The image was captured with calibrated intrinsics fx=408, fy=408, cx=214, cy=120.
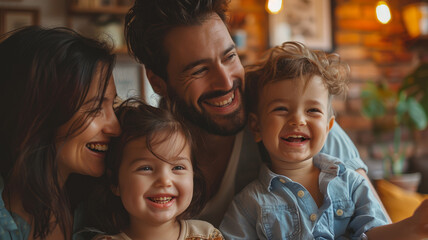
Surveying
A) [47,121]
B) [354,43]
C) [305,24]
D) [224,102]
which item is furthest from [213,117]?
[354,43]

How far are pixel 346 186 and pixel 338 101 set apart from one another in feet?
9.24

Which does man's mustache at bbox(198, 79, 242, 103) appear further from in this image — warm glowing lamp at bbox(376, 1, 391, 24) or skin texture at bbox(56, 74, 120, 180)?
warm glowing lamp at bbox(376, 1, 391, 24)

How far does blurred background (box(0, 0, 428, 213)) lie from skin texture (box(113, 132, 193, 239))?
243 cm

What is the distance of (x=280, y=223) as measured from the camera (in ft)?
3.91

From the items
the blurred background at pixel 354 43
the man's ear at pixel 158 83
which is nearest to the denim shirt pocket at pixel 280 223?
the man's ear at pixel 158 83

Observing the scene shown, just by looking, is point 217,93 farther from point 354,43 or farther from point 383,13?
point 354,43

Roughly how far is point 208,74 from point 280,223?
0.61m

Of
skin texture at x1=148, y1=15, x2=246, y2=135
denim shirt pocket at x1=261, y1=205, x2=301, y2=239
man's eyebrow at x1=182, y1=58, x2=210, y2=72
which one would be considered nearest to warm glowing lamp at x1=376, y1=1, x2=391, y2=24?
skin texture at x1=148, y1=15, x2=246, y2=135

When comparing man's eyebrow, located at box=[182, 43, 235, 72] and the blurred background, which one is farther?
the blurred background

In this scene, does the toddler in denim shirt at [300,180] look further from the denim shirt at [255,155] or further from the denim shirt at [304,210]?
the denim shirt at [255,155]

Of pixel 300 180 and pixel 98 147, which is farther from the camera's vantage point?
pixel 300 180

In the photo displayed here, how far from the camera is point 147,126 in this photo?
1.13 metres

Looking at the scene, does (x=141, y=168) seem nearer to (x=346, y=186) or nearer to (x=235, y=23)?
(x=346, y=186)

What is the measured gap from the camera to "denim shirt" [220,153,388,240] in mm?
1188
